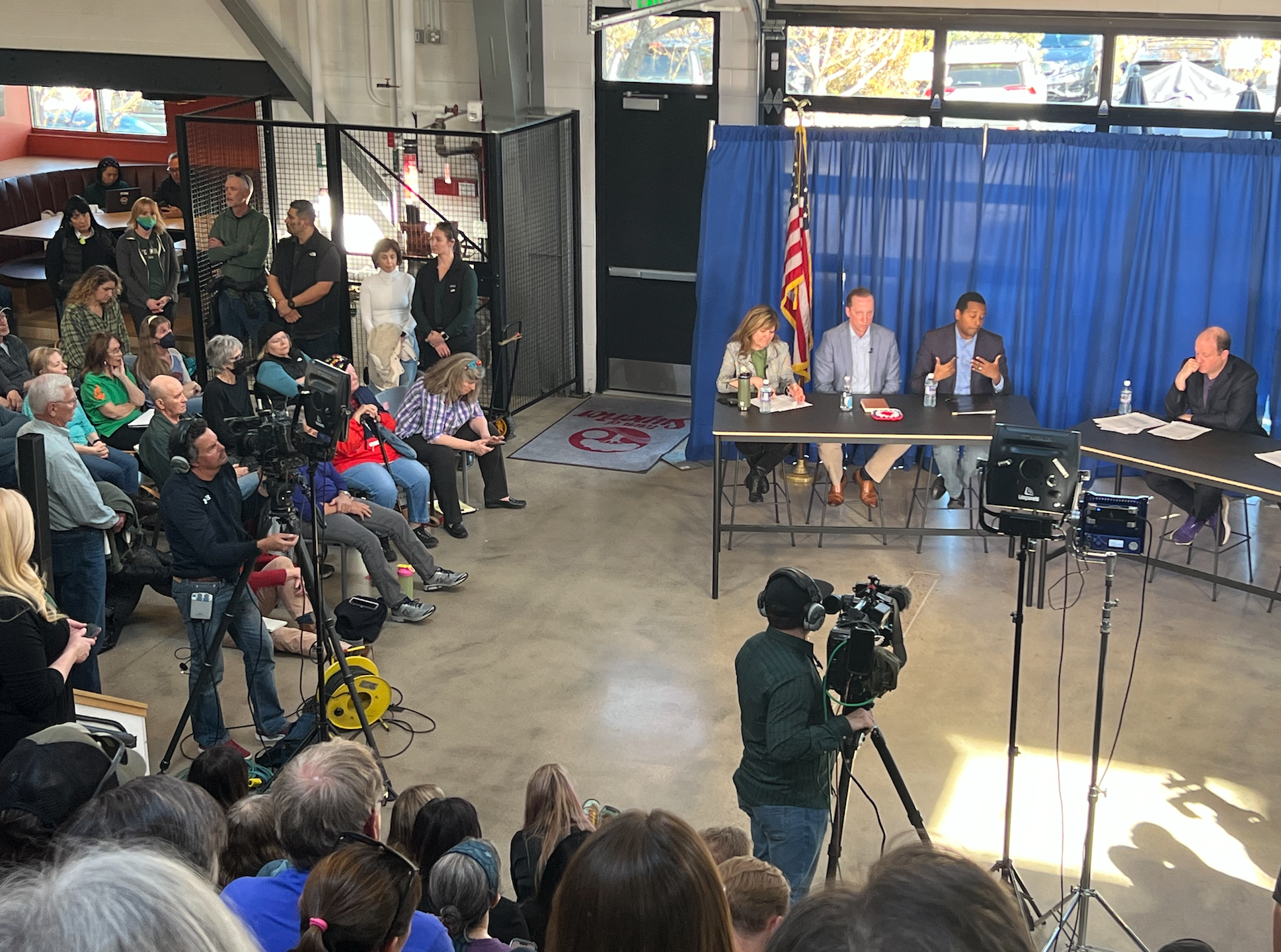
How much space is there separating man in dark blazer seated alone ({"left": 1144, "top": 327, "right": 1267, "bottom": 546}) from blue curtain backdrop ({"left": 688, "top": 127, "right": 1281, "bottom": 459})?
80 centimetres

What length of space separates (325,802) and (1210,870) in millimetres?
3322

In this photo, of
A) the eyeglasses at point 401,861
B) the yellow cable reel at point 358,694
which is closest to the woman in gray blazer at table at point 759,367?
the yellow cable reel at point 358,694

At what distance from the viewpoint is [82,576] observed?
561cm

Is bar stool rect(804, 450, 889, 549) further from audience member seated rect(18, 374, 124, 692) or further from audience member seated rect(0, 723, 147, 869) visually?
audience member seated rect(0, 723, 147, 869)

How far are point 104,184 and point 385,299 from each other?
14.9 feet

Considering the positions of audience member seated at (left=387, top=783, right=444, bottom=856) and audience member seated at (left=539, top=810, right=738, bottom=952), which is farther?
audience member seated at (left=387, top=783, right=444, bottom=856)

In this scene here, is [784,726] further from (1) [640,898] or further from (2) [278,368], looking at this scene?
(2) [278,368]

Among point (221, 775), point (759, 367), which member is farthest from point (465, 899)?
point (759, 367)

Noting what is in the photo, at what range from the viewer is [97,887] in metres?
0.98

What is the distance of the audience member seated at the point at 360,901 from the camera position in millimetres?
2305

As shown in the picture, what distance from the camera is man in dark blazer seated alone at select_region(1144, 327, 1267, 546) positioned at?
7.23m

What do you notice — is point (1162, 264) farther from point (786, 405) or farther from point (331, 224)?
point (331, 224)

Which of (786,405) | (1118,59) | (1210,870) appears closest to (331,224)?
(786,405)

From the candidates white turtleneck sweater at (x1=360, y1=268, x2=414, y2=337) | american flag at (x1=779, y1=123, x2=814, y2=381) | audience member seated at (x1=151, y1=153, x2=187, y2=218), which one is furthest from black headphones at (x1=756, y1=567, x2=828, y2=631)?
audience member seated at (x1=151, y1=153, x2=187, y2=218)
